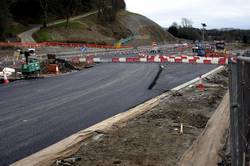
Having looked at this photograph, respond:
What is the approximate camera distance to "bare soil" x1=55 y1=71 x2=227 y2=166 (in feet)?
30.1

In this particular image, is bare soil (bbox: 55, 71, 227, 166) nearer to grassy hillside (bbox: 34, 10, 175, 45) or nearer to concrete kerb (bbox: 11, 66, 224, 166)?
concrete kerb (bbox: 11, 66, 224, 166)

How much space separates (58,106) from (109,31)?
8520cm

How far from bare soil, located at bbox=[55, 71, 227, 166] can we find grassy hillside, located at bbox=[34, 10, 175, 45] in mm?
60021

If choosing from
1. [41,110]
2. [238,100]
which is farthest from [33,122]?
[238,100]

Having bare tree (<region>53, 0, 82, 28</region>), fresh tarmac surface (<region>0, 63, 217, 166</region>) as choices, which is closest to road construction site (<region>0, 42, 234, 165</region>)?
fresh tarmac surface (<region>0, 63, 217, 166</region>)

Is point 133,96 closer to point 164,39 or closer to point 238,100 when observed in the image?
point 238,100

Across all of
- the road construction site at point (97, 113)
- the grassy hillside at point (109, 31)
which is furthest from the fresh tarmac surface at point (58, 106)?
the grassy hillside at point (109, 31)

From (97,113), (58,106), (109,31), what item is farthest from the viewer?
(109,31)

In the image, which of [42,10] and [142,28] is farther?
[142,28]

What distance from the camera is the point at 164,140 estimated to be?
1101 cm

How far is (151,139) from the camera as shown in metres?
11.2

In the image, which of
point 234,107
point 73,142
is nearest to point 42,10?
point 73,142

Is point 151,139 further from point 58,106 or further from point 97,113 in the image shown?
point 58,106

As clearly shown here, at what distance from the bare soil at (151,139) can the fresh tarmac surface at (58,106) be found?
4.76 ft
